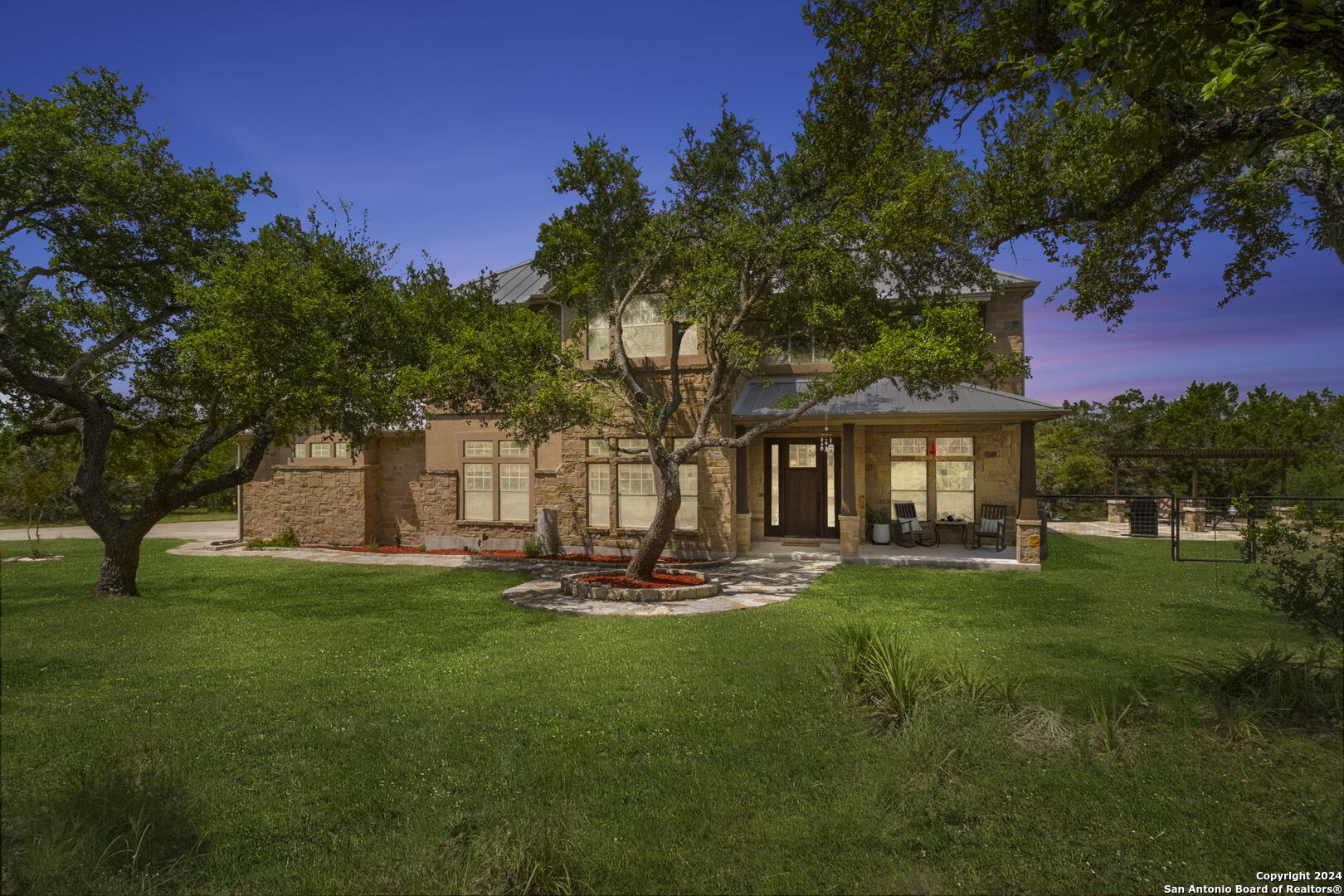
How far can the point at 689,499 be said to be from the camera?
14.6 m

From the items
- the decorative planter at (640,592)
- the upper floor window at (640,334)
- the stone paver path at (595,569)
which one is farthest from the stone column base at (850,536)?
the upper floor window at (640,334)

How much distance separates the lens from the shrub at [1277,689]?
4141 mm

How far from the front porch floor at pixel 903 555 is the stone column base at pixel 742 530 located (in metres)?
0.15

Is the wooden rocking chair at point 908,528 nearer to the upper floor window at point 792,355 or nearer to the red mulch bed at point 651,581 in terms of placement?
the upper floor window at point 792,355

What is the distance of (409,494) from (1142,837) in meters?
17.2

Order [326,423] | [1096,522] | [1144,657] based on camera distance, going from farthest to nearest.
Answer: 1. [1096,522]
2. [326,423]
3. [1144,657]

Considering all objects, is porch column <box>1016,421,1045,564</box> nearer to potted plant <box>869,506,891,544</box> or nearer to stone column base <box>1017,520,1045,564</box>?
stone column base <box>1017,520,1045,564</box>

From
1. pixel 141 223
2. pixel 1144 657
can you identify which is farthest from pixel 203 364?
pixel 1144 657

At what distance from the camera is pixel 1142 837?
10.9 ft

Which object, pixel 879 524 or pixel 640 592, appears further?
pixel 879 524

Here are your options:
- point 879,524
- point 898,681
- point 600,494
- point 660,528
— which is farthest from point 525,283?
point 898,681

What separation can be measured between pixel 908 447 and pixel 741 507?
4.59 m

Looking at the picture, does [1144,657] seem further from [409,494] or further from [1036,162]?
[409,494]

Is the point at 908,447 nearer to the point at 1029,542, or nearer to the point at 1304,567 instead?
the point at 1029,542
